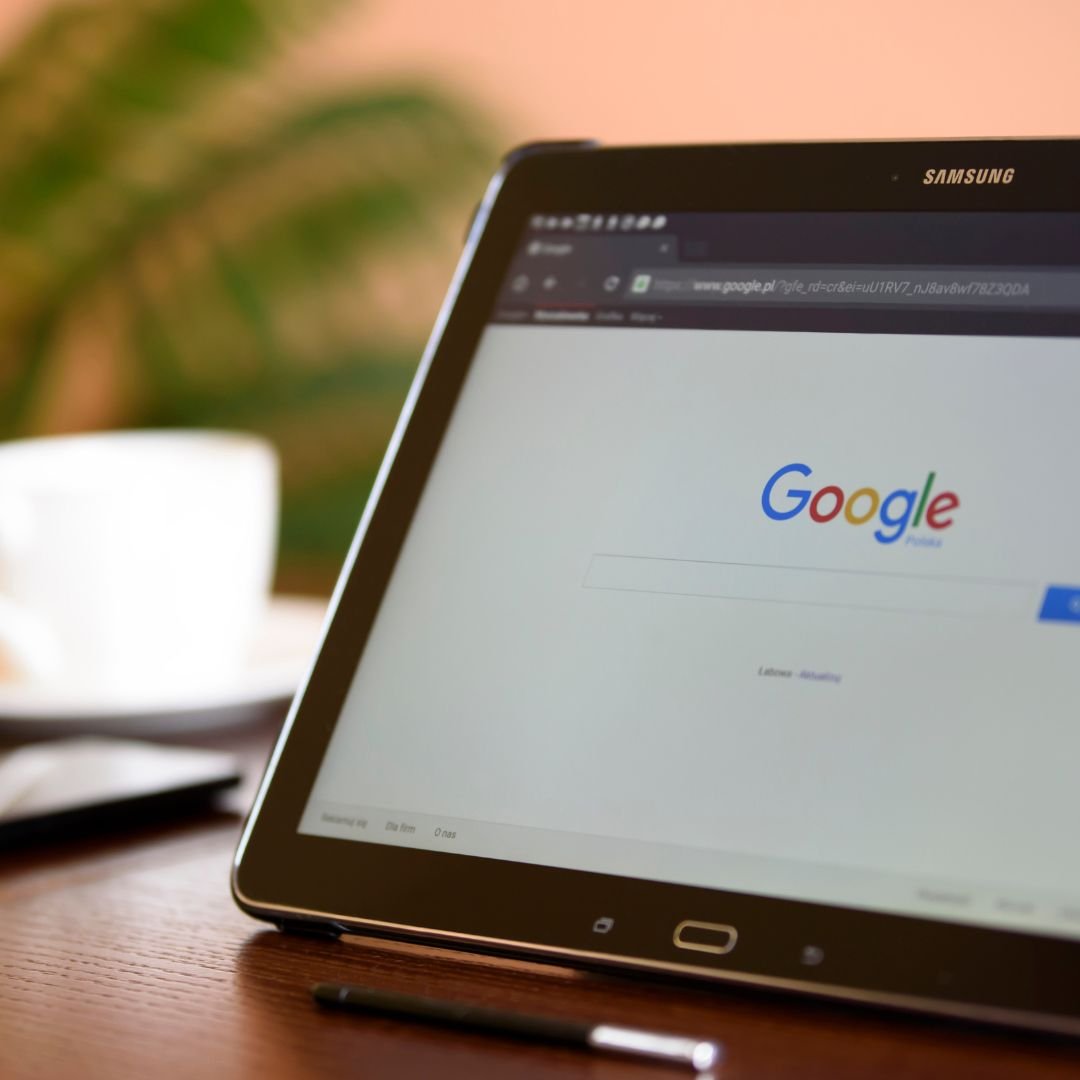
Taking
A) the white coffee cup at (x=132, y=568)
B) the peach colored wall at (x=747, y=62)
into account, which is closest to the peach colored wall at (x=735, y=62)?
the peach colored wall at (x=747, y=62)

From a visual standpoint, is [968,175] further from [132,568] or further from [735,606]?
[132,568]

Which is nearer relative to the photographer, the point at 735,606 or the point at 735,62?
the point at 735,606

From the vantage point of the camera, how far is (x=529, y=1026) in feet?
1.12

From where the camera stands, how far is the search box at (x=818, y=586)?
1.23 ft

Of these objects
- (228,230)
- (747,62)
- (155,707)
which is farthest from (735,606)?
(228,230)

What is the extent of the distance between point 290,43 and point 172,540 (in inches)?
23.1

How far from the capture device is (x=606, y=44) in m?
1.07

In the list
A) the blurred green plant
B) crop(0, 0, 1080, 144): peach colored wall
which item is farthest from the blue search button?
the blurred green plant

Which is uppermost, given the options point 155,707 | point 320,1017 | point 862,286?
point 862,286

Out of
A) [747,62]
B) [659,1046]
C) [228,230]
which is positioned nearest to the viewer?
[659,1046]

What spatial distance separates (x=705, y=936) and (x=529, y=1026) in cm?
5

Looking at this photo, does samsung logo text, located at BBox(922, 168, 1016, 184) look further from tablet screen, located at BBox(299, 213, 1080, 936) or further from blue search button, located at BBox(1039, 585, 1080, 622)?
blue search button, located at BBox(1039, 585, 1080, 622)

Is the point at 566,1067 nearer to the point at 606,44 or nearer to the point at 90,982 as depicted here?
the point at 90,982

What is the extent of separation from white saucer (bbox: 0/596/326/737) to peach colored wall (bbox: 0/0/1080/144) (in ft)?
1.79
